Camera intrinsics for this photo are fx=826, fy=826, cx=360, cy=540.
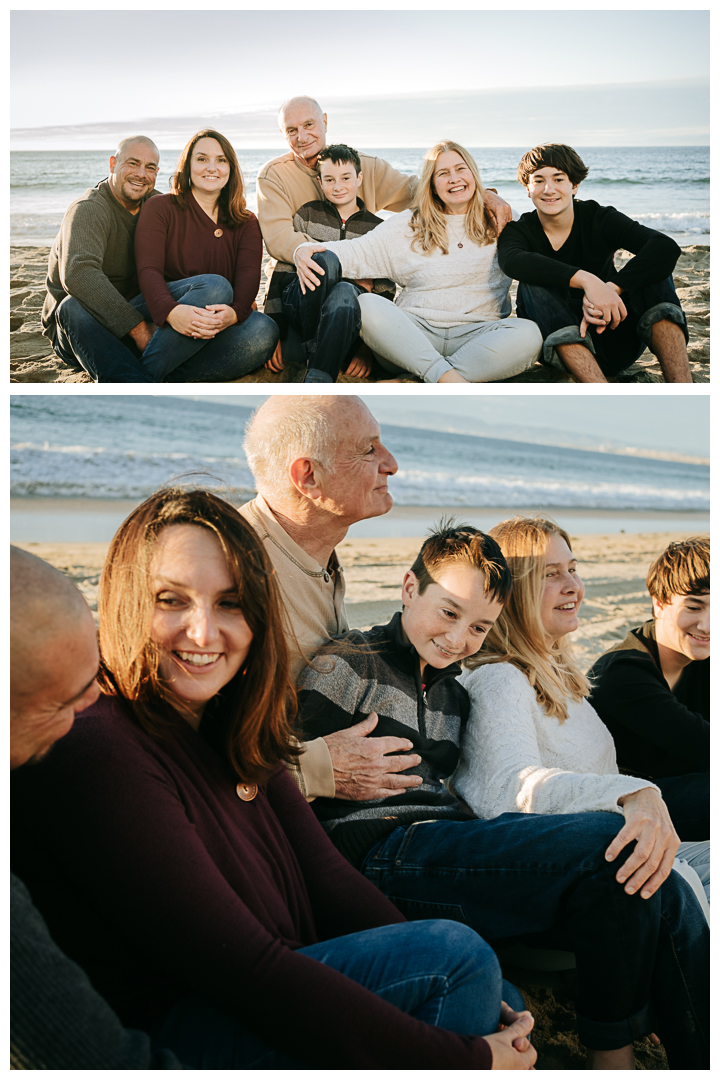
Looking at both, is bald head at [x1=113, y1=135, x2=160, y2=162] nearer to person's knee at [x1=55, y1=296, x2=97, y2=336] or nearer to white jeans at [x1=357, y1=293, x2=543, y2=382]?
person's knee at [x1=55, y1=296, x2=97, y2=336]

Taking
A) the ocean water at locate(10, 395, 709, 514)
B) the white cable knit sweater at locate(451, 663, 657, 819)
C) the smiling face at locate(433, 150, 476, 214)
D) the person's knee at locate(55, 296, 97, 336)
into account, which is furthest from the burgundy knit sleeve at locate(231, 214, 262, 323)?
the ocean water at locate(10, 395, 709, 514)

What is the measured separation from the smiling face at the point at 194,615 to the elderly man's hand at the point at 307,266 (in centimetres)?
195

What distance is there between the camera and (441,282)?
3451mm

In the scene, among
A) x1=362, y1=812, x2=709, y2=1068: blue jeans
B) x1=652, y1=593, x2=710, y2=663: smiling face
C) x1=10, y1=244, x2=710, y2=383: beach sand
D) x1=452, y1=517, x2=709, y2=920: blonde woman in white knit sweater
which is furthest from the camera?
x1=10, y1=244, x2=710, y2=383: beach sand

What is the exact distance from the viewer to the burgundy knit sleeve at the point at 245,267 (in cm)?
334

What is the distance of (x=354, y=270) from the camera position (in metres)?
3.42

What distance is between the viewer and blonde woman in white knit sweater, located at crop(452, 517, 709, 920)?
6.43 ft

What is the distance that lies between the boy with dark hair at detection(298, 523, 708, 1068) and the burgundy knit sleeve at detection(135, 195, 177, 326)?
1.58m

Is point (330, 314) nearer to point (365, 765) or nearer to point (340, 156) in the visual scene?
point (340, 156)

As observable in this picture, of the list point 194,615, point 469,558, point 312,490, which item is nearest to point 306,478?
point 312,490

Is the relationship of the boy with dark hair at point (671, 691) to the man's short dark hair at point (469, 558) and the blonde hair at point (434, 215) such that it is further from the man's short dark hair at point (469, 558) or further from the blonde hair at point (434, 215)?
the blonde hair at point (434, 215)

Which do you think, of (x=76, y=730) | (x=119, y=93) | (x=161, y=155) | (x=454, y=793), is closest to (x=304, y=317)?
(x=161, y=155)

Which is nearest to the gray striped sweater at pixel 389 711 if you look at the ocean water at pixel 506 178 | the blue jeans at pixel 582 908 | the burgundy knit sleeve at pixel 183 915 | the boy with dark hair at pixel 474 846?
the boy with dark hair at pixel 474 846
